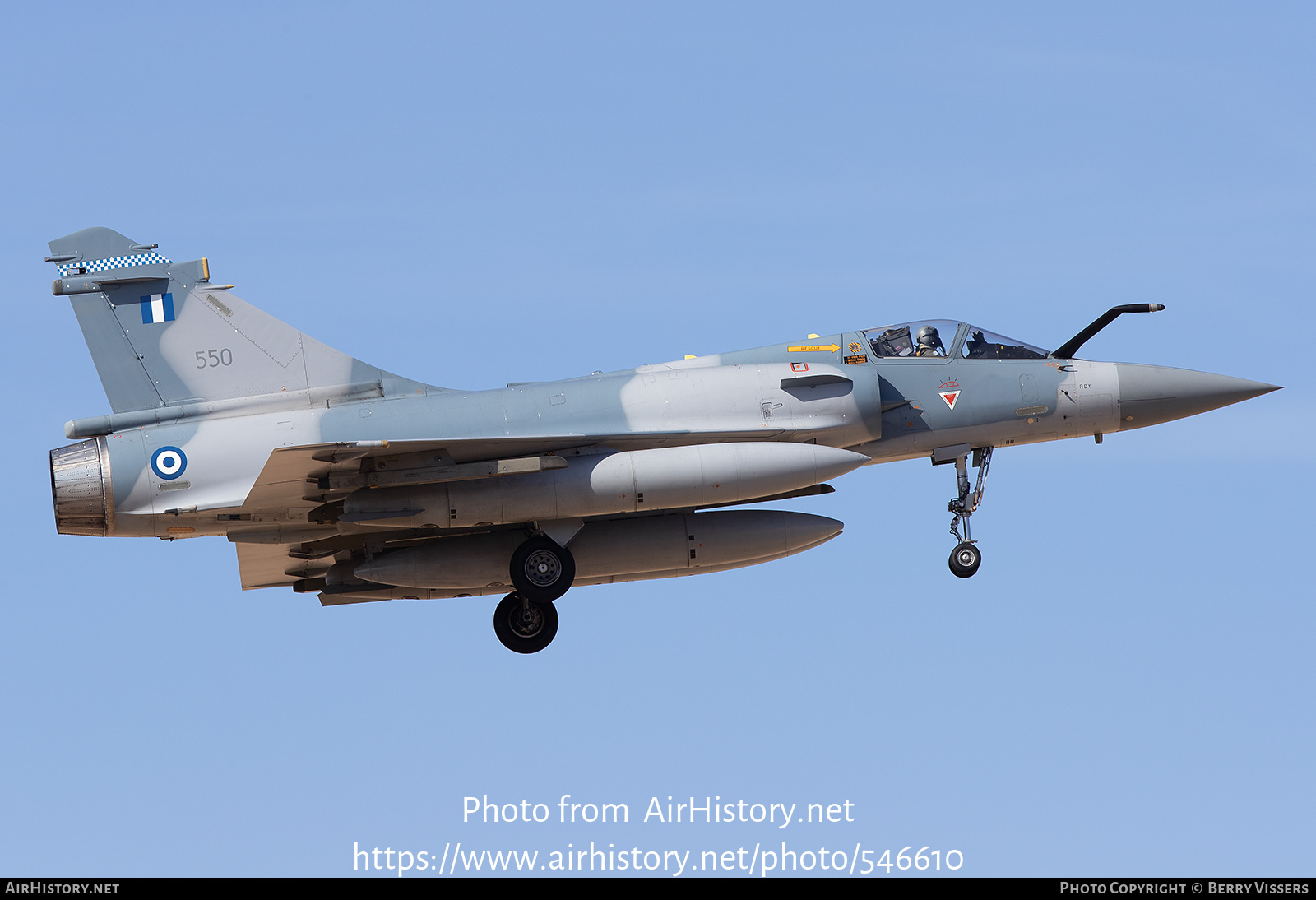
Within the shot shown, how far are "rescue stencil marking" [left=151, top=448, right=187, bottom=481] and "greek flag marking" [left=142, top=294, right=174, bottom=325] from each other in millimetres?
1967

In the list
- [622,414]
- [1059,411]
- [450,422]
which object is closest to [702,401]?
[622,414]

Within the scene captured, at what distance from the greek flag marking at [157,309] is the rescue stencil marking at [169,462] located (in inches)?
77.4

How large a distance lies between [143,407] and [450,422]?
3.78 m

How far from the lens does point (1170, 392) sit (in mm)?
22812

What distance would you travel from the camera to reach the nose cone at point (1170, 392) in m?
22.8

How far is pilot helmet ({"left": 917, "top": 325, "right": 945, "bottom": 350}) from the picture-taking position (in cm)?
2255

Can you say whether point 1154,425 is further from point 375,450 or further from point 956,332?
point 375,450

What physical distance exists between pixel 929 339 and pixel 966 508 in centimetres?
229

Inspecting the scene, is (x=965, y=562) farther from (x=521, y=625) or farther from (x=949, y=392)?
(x=521, y=625)

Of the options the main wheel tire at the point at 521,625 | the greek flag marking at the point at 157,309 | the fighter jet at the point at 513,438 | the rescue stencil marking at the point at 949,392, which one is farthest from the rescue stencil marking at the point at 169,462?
the rescue stencil marking at the point at 949,392

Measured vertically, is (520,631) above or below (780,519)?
below

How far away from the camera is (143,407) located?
2094 cm

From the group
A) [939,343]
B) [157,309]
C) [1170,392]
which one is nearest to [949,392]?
[939,343]

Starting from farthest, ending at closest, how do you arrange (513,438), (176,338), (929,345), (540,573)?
(929,345) < (540,573) < (176,338) < (513,438)
